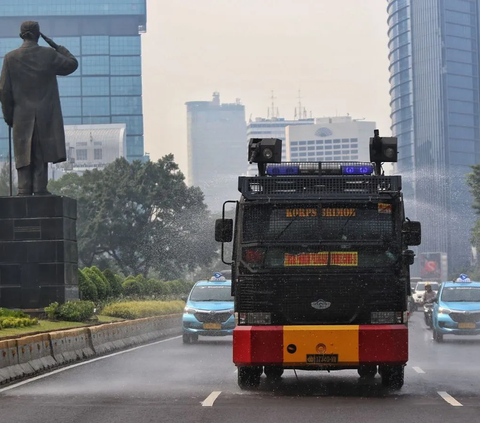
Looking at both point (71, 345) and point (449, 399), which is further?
point (71, 345)

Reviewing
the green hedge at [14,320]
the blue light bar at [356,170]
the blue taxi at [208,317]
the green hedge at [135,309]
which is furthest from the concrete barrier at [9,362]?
the green hedge at [135,309]

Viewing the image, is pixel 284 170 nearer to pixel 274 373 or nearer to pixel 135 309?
pixel 274 373

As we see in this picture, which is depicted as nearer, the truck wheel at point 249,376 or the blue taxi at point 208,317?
the truck wheel at point 249,376

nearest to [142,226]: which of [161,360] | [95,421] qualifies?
[161,360]

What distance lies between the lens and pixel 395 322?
16750mm

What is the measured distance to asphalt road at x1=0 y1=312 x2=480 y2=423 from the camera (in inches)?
555

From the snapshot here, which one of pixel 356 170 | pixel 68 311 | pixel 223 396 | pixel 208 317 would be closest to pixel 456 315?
pixel 208 317

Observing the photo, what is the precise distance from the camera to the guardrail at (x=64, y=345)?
67.1 feet

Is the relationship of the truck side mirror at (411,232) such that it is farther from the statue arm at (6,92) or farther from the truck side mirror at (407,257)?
the statue arm at (6,92)

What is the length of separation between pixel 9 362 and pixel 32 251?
1333 centimetres

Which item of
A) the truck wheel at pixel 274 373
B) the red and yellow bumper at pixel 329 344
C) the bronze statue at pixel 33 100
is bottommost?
the truck wheel at pixel 274 373

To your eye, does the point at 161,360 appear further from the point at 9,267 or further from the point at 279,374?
the point at 9,267

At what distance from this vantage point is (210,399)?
1598 cm

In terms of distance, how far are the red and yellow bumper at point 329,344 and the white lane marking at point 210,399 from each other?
0.72m
